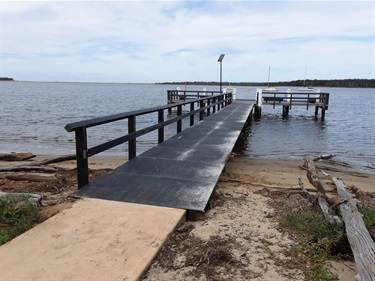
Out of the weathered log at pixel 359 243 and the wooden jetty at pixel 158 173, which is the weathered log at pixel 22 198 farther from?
the weathered log at pixel 359 243

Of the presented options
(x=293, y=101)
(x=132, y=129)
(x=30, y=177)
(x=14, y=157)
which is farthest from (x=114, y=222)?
(x=293, y=101)

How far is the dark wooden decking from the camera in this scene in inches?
165

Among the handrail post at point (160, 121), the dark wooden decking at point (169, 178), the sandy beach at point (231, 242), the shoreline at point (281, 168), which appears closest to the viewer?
the sandy beach at point (231, 242)

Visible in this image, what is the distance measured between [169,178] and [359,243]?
112 inches

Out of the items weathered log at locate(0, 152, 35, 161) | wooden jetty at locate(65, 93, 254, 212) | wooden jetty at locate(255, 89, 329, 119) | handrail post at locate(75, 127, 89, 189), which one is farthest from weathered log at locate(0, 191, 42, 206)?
wooden jetty at locate(255, 89, 329, 119)

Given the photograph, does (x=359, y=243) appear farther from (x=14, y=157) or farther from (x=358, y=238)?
(x=14, y=157)

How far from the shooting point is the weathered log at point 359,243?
8.23 ft

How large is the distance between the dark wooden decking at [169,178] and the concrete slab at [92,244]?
0.99ft

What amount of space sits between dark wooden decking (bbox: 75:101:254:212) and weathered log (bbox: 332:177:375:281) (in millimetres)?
1620

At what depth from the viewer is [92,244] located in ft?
9.80

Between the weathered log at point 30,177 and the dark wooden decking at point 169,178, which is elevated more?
the dark wooden decking at point 169,178

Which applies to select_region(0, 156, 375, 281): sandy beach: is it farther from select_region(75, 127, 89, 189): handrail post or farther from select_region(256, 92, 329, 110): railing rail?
select_region(256, 92, 329, 110): railing rail

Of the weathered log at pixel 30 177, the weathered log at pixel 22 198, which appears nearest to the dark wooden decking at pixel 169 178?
the weathered log at pixel 22 198

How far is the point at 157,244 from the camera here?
3.06 metres
